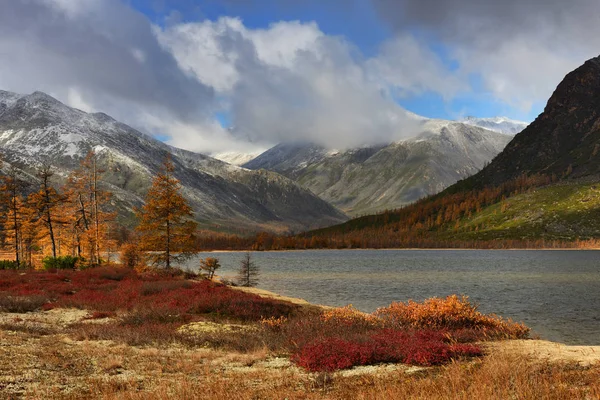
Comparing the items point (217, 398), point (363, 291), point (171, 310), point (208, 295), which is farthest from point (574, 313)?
point (217, 398)

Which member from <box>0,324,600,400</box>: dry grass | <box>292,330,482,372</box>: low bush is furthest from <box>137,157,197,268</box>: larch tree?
<box>292,330,482,372</box>: low bush

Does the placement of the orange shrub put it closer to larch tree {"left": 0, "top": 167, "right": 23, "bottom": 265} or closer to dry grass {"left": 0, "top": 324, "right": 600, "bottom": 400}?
dry grass {"left": 0, "top": 324, "right": 600, "bottom": 400}

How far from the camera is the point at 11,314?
26828 millimetres

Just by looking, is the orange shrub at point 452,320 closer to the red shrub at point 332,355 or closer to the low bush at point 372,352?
the low bush at point 372,352

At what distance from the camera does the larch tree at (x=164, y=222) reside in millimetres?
54594

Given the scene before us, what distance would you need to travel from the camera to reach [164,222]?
5591 centimetres

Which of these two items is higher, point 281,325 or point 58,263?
point 58,263

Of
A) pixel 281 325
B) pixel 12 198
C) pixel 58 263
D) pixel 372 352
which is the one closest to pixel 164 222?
pixel 58 263

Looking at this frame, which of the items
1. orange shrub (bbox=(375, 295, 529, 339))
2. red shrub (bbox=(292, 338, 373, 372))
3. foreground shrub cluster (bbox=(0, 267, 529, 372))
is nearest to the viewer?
red shrub (bbox=(292, 338, 373, 372))

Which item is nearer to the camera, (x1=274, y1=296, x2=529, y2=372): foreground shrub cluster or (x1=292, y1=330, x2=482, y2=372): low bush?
(x1=292, y1=330, x2=482, y2=372): low bush

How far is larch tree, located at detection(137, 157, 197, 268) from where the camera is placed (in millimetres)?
54594

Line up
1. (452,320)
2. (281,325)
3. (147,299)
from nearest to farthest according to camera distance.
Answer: (281,325)
(452,320)
(147,299)

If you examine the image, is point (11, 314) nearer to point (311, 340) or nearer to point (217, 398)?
point (311, 340)

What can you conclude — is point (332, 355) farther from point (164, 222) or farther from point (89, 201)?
point (89, 201)
